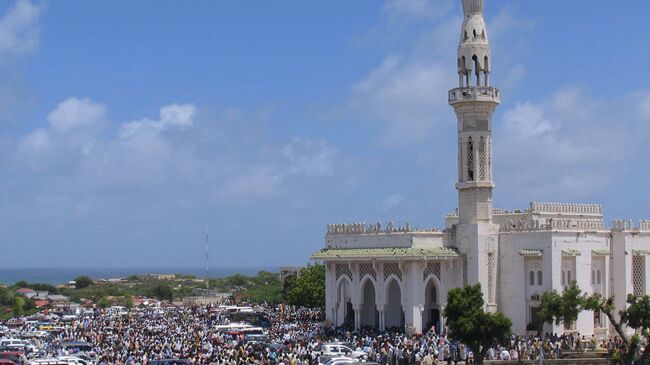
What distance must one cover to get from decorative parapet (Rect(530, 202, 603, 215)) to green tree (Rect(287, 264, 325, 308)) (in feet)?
53.2

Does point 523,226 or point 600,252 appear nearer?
point 600,252

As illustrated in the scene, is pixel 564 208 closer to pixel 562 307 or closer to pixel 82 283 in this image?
pixel 562 307

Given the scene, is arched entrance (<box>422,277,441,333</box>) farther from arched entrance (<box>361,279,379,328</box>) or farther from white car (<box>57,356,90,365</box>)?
white car (<box>57,356,90,365</box>)

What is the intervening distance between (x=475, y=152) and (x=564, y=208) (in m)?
8.82

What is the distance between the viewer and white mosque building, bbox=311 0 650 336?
49125 millimetres

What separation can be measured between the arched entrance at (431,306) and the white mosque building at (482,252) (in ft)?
0.16

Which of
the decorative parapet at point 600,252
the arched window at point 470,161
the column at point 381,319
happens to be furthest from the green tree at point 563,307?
the column at point 381,319

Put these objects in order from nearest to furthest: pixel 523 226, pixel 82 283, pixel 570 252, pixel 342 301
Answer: pixel 570 252 < pixel 523 226 < pixel 342 301 < pixel 82 283

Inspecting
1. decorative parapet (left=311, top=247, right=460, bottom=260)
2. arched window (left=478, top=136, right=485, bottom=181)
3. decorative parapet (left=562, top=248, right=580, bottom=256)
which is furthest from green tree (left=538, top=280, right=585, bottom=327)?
arched window (left=478, top=136, right=485, bottom=181)

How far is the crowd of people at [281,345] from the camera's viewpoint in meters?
40.8

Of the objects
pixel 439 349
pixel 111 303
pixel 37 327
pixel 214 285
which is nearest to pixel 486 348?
pixel 439 349

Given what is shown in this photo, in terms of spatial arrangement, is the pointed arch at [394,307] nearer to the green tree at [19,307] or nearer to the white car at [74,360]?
the white car at [74,360]

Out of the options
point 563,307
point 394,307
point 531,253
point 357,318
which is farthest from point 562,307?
point 357,318

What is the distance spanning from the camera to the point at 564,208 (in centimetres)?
5728
